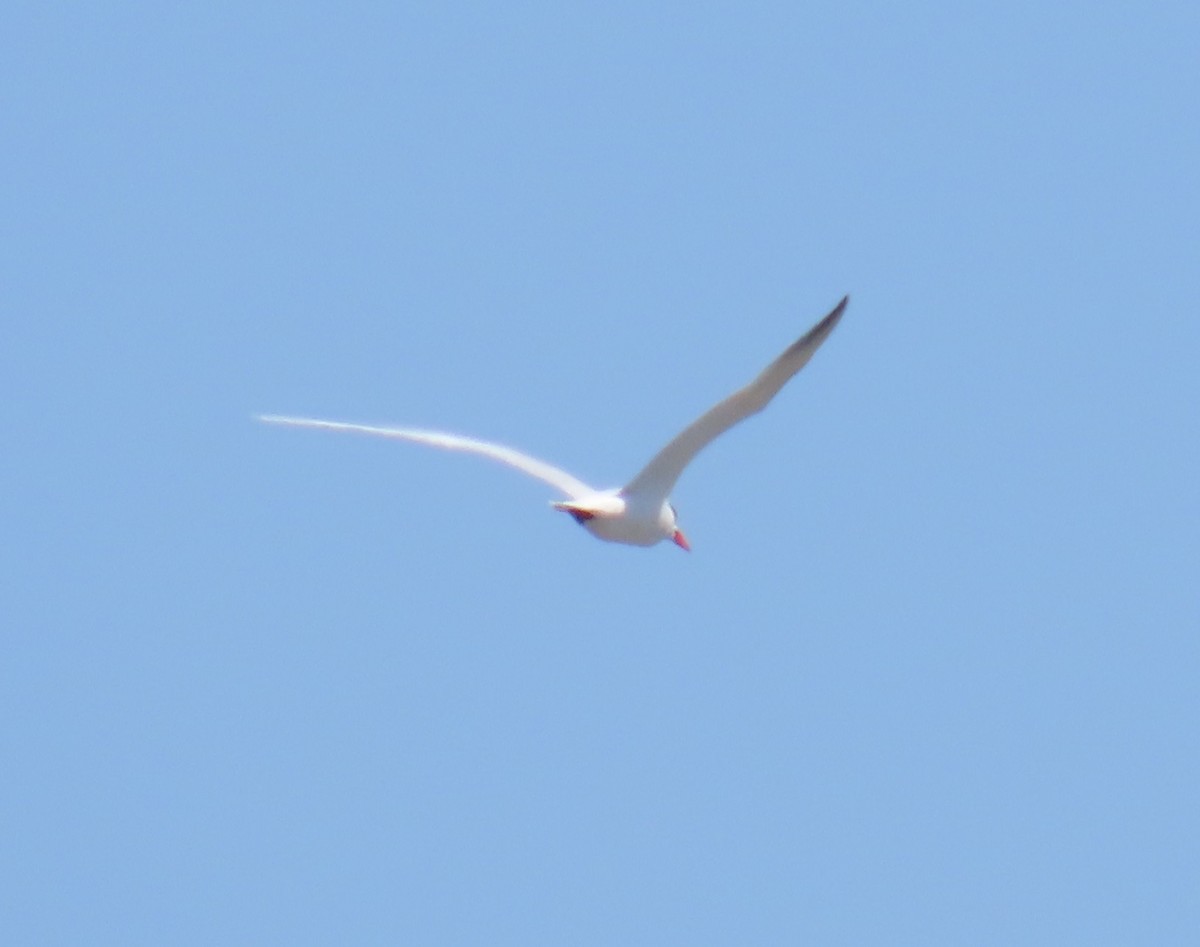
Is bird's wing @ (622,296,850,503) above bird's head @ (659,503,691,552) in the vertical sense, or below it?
above

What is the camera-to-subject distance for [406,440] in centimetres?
1614

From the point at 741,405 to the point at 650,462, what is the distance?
4.50ft

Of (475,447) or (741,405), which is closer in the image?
(741,405)

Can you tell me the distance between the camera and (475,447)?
16.5 metres

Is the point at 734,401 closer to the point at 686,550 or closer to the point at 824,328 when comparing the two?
the point at 824,328

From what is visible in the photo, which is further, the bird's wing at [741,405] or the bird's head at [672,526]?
the bird's head at [672,526]

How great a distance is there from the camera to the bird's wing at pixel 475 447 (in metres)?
15.7

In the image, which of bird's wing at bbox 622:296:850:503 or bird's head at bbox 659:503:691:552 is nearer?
bird's wing at bbox 622:296:850:503

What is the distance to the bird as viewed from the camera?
509 inches

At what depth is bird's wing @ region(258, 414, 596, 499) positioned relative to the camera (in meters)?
15.7

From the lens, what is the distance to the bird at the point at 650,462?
12.9m

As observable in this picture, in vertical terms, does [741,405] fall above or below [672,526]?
above

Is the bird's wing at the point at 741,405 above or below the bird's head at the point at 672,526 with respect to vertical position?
above

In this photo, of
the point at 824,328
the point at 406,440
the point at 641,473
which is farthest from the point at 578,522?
the point at 824,328
